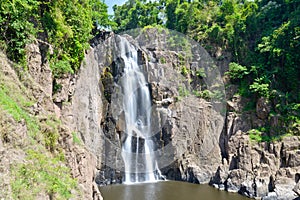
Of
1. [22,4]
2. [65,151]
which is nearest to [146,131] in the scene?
[65,151]

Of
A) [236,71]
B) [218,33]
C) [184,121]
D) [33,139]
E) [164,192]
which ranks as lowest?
[164,192]

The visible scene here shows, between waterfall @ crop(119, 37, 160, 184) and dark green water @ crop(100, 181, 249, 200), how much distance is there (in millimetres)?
1865

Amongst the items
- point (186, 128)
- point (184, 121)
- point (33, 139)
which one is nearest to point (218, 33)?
point (184, 121)

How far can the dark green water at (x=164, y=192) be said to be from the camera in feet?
50.8

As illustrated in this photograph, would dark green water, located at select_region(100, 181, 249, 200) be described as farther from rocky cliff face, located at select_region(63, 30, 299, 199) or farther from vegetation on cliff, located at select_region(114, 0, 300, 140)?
vegetation on cliff, located at select_region(114, 0, 300, 140)

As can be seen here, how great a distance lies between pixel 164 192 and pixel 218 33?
15.7 metres

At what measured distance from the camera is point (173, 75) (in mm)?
24031

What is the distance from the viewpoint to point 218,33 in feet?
84.4

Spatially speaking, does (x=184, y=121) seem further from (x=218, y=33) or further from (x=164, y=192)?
(x=218, y=33)

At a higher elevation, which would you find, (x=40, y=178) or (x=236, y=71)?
(x=236, y=71)

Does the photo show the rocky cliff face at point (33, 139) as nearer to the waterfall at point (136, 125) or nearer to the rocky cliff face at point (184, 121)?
the rocky cliff face at point (184, 121)

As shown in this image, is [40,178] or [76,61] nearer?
[40,178]

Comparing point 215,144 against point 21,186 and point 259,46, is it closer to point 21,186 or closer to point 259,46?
point 259,46

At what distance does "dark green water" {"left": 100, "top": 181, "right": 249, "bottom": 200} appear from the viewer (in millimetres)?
15479
